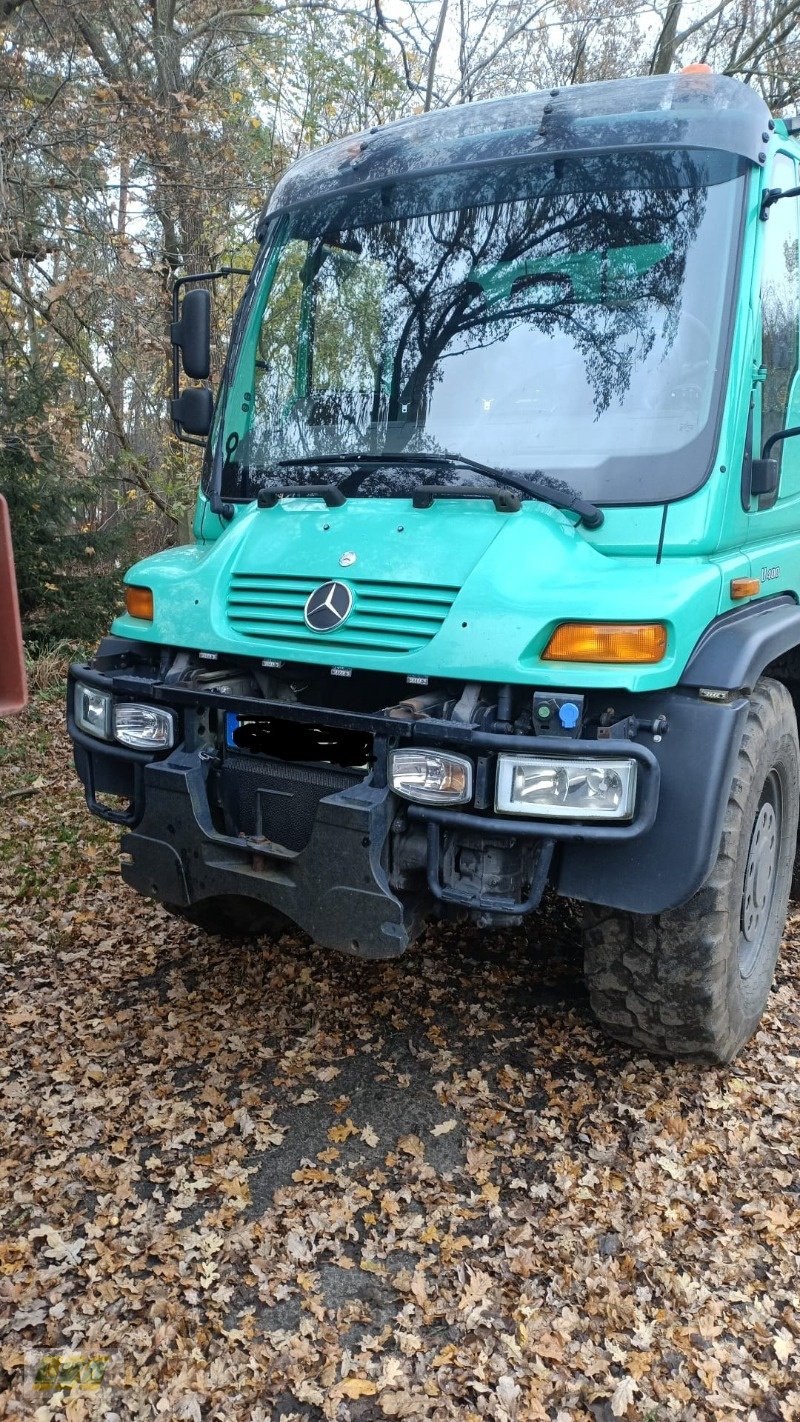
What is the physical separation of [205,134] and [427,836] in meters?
8.88

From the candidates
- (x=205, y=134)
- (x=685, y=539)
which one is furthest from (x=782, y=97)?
(x=685, y=539)

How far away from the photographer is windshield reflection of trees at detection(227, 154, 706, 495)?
314 cm

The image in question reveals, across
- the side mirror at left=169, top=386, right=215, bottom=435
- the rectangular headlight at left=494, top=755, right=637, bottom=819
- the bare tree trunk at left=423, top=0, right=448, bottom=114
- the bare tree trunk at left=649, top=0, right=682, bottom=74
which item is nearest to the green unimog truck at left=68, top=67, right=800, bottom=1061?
the rectangular headlight at left=494, top=755, right=637, bottom=819

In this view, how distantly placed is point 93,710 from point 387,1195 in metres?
1.86

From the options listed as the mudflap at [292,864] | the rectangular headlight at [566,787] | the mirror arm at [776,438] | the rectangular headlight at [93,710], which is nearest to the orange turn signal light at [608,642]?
the rectangular headlight at [566,787]

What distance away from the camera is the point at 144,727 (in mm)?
3320

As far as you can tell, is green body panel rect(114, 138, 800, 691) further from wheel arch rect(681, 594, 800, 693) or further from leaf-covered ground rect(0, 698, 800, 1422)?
leaf-covered ground rect(0, 698, 800, 1422)

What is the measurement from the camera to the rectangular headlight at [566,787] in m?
2.59

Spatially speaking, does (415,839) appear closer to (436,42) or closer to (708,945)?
(708,945)

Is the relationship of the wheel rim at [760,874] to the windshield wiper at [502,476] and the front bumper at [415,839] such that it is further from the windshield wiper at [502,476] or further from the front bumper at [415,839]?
the windshield wiper at [502,476]

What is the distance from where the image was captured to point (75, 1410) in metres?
2.26

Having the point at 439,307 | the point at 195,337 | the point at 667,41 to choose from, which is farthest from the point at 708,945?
the point at 667,41

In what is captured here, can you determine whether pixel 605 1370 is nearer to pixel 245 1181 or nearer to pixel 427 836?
pixel 245 1181

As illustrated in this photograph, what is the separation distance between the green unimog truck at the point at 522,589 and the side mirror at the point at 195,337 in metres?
0.47
